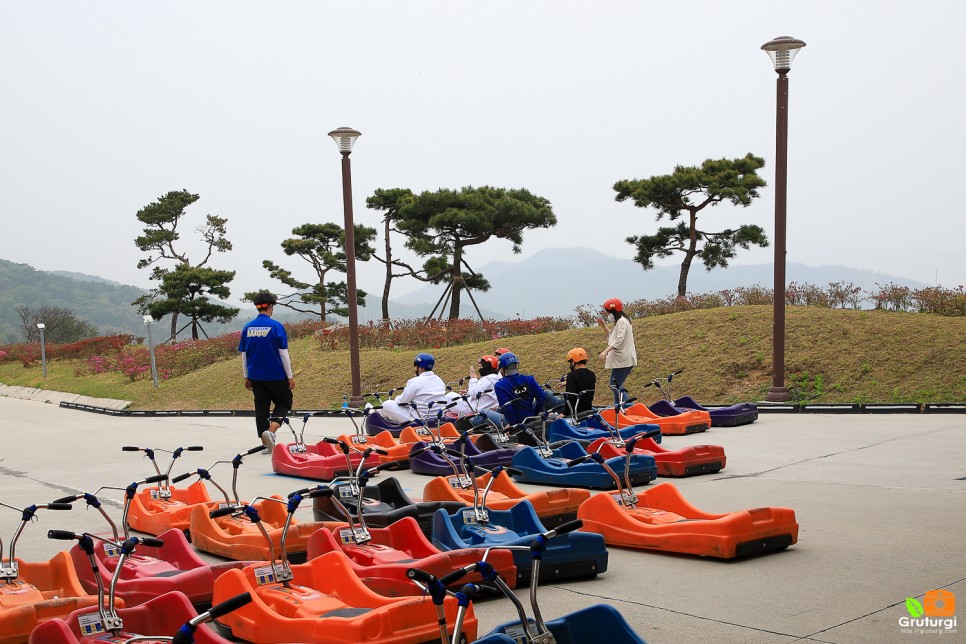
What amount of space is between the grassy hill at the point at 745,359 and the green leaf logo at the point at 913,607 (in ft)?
33.3

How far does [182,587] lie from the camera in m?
4.95

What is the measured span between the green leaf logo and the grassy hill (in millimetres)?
10140

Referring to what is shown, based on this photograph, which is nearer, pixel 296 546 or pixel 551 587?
pixel 551 587

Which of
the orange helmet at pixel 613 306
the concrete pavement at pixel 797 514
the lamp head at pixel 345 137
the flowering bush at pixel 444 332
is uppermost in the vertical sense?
the lamp head at pixel 345 137

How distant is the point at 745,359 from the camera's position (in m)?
16.7

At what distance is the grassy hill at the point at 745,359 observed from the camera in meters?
14.9

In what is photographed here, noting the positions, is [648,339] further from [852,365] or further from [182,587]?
[182,587]

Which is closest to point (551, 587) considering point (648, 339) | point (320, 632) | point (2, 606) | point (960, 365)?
point (320, 632)

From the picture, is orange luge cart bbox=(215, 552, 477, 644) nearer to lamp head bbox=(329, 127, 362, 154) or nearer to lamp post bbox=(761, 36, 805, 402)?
lamp post bbox=(761, 36, 805, 402)

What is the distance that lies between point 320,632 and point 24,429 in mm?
14694

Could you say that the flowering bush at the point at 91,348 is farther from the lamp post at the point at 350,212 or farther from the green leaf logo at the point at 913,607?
the green leaf logo at the point at 913,607

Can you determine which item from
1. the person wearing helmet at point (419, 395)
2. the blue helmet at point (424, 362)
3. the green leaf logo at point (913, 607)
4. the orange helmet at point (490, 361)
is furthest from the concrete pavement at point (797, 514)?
the orange helmet at point (490, 361)

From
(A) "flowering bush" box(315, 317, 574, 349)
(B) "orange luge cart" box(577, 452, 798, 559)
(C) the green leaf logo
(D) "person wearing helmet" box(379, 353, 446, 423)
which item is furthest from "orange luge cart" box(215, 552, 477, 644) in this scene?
(A) "flowering bush" box(315, 317, 574, 349)

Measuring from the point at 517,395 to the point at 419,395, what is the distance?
1.36 metres
